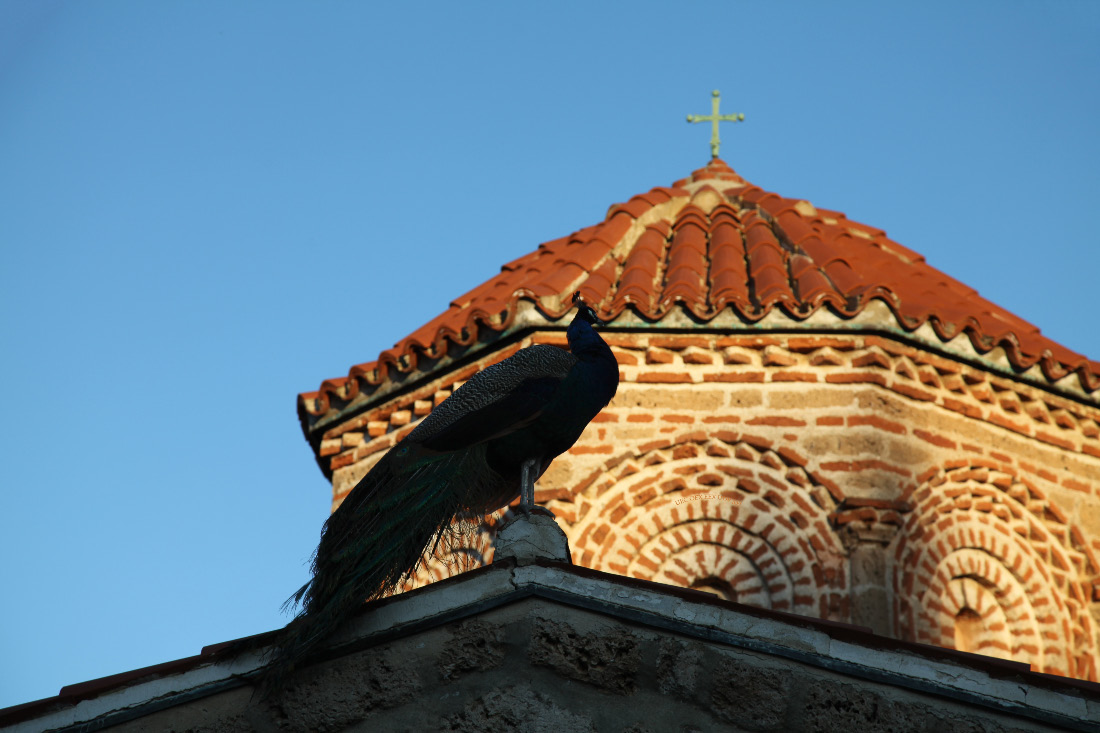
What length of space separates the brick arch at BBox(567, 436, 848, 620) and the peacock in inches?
143

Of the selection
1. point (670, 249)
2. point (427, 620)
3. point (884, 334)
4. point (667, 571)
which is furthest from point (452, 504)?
point (670, 249)

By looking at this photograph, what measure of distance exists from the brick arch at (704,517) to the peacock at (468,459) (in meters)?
3.64

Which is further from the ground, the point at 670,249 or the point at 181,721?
the point at 670,249

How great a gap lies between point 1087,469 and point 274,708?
6773 millimetres

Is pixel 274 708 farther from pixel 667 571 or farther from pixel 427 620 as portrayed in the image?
pixel 667 571

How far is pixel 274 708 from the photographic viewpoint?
4.58 metres

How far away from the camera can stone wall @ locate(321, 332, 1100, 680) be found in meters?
8.77

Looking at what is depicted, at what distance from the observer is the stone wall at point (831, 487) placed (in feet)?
28.8

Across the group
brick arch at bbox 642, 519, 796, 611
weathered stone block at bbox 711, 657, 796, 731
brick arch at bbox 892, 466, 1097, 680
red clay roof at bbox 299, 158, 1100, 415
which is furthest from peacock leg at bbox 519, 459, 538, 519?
brick arch at bbox 892, 466, 1097, 680

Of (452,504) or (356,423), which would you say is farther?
(356,423)

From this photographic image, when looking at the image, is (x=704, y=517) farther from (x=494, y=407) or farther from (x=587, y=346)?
(x=494, y=407)

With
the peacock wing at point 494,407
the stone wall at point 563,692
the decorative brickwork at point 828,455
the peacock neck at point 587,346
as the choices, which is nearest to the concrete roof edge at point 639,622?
the stone wall at point 563,692

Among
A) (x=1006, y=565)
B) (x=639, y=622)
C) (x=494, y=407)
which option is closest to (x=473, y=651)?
(x=639, y=622)

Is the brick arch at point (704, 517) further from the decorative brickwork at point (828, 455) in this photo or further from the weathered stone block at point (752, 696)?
the weathered stone block at point (752, 696)
